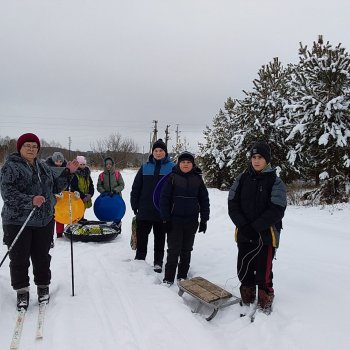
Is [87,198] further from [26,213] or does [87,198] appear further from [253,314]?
[253,314]

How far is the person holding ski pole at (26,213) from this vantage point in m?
3.64

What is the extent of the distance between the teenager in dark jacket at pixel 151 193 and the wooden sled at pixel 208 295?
1.09m

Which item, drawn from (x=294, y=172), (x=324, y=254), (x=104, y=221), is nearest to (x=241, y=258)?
(x=324, y=254)

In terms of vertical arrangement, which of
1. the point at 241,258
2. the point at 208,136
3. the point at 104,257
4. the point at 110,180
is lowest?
the point at 104,257

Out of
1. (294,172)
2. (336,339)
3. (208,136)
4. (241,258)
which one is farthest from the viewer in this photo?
(208,136)

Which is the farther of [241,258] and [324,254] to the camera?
[324,254]

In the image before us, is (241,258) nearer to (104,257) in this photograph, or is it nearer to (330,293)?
(330,293)

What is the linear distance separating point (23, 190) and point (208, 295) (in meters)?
2.39

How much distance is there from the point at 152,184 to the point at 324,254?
3.25 meters

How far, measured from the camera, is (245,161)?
1706cm

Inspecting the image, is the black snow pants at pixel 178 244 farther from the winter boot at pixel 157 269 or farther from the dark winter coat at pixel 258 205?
the dark winter coat at pixel 258 205

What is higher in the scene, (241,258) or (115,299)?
(241,258)

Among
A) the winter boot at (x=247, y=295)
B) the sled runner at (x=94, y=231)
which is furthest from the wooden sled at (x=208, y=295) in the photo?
the sled runner at (x=94, y=231)

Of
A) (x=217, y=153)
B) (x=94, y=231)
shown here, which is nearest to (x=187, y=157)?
(x=94, y=231)
